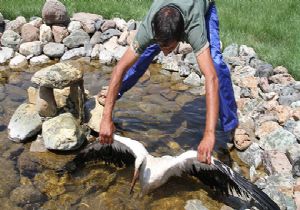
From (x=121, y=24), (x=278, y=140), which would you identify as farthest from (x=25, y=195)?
(x=121, y=24)

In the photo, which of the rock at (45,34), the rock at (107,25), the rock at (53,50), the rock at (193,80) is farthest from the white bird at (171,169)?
the rock at (107,25)

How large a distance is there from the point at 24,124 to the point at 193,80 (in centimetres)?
315

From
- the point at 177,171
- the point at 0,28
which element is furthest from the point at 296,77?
the point at 0,28

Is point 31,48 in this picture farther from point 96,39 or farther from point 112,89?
point 112,89

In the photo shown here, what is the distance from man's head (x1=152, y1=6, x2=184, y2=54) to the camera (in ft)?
14.5

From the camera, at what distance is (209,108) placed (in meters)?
4.56

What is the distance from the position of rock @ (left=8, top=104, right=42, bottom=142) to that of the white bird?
3.68ft

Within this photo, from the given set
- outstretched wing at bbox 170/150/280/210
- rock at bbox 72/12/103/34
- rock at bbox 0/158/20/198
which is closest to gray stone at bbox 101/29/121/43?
rock at bbox 72/12/103/34

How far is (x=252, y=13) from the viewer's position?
33.4 ft

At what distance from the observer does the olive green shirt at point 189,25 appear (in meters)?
4.66

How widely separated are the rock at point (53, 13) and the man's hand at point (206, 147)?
19.7 ft

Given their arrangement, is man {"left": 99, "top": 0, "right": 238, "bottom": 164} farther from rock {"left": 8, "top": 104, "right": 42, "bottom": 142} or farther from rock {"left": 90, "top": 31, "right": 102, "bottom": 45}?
rock {"left": 90, "top": 31, "right": 102, "bottom": 45}

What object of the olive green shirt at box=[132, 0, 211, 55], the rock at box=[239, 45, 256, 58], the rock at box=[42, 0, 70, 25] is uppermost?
the olive green shirt at box=[132, 0, 211, 55]

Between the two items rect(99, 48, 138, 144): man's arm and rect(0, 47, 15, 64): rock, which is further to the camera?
rect(0, 47, 15, 64): rock
